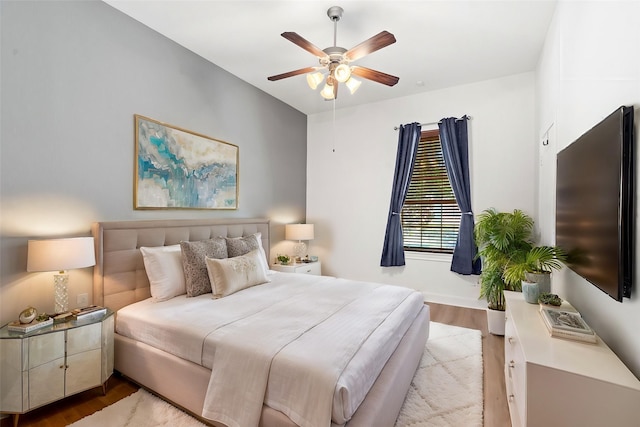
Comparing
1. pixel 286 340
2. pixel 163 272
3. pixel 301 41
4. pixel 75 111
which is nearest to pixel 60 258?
pixel 163 272

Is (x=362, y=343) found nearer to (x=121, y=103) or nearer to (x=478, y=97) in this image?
(x=121, y=103)

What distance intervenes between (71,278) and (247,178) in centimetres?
224

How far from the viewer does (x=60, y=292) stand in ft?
7.18

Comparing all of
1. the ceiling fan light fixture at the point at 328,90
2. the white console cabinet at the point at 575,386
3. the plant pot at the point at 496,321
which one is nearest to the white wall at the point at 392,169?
the plant pot at the point at 496,321

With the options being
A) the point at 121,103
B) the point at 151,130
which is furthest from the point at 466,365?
the point at 121,103

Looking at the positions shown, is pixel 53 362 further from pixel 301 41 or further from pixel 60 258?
pixel 301 41

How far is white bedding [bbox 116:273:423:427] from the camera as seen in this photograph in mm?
1444

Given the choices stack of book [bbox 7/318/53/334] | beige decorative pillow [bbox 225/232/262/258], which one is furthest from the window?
stack of book [bbox 7/318/53/334]

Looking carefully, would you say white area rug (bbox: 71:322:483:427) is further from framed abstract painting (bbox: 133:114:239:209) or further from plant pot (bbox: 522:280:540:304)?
framed abstract painting (bbox: 133:114:239:209)

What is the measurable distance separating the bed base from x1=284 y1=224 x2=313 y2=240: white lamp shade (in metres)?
2.49

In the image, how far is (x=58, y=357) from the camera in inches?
76.3

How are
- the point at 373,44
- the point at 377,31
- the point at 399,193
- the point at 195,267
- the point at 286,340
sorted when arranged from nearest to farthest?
the point at 286,340 → the point at 373,44 → the point at 195,267 → the point at 377,31 → the point at 399,193

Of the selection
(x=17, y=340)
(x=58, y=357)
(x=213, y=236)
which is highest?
(x=213, y=236)

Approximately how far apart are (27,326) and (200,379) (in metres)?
1.16
